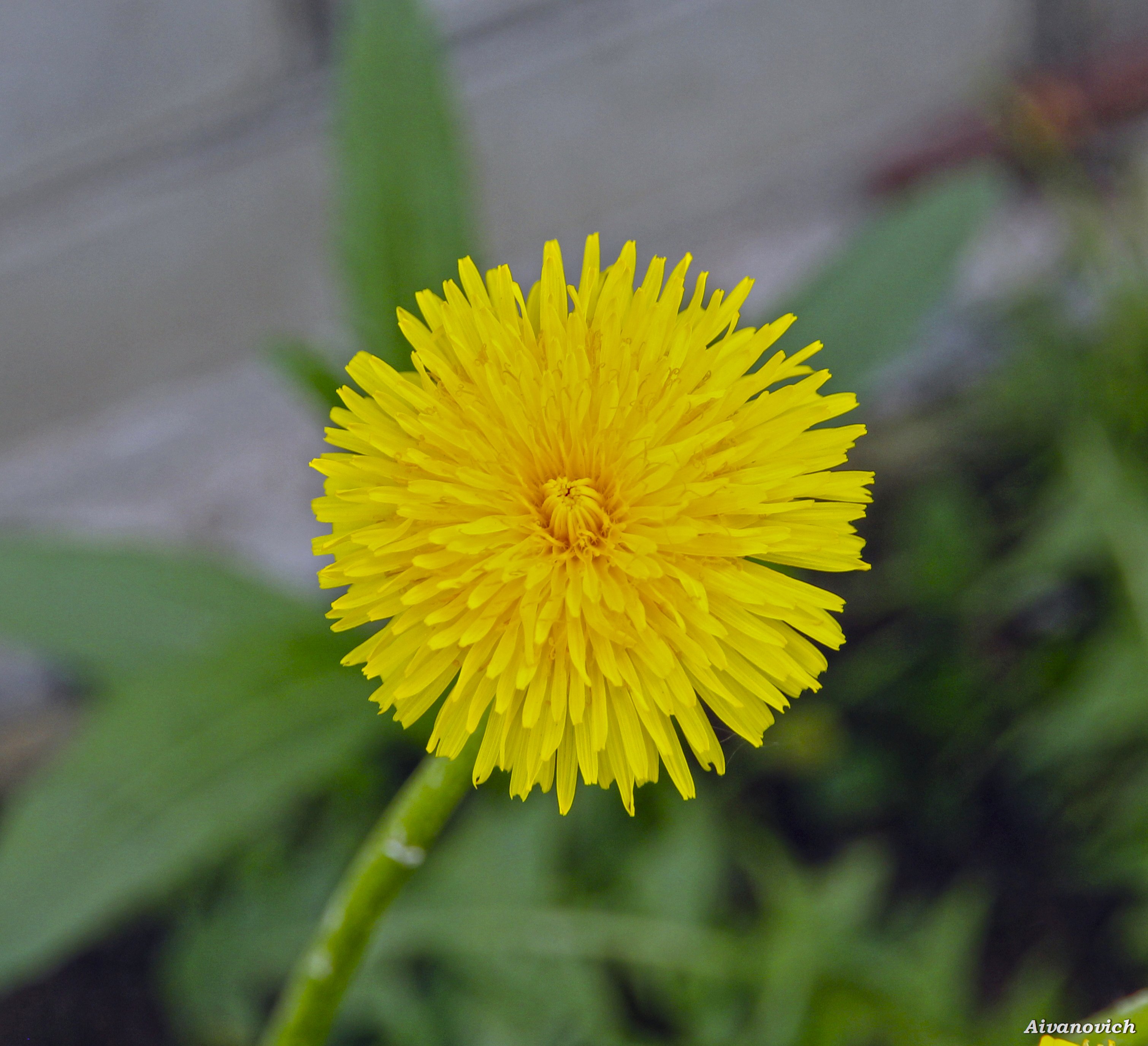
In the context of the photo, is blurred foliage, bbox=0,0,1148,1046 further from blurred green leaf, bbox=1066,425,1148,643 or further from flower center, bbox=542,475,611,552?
flower center, bbox=542,475,611,552

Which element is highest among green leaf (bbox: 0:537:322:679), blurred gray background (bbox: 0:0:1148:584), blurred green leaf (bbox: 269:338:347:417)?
blurred gray background (bbox: 0:0:1148:584)

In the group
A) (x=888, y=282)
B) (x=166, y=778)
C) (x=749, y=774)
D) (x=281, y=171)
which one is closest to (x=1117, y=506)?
(x=888, y=282)

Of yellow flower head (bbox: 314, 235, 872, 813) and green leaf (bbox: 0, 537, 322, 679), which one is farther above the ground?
green leaf (bbox: 0, 537, 322, 679)

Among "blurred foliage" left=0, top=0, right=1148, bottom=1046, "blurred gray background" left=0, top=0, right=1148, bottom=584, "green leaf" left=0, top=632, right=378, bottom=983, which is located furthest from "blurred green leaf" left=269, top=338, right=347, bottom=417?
"blurred gray background" left=0, top=0, right=1148, bottom=584

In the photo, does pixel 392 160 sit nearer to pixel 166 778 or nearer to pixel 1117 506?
pixel 166 778

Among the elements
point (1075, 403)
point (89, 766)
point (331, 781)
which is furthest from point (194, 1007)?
point (1075, 403)

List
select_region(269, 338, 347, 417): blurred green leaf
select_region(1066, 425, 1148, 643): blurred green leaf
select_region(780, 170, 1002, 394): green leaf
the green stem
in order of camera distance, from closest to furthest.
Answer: the green stem
select_region(269, 338, 347, 417): blurred green leaf
select_region(780, 170, 1002, 394): green leaf
select_region(1066, 425, 1148, 643): blurred green leaf
